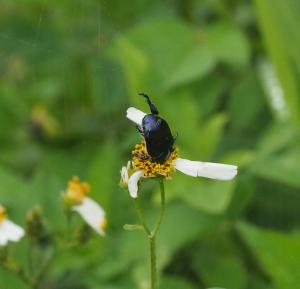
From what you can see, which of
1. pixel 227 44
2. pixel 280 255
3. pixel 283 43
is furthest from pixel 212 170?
pixel 227 44

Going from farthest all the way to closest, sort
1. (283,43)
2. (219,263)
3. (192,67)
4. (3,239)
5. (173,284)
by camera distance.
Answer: (192,67)
(283,43)
(219,263)
(173,284)
(3,239)

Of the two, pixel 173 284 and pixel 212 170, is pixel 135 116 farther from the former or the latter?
pixel 173 284

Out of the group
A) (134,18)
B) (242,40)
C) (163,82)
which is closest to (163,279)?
(163,82)

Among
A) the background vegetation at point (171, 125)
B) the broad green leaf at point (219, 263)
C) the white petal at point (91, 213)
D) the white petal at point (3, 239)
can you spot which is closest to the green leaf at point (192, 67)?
the background vegetation at point (171, 125)

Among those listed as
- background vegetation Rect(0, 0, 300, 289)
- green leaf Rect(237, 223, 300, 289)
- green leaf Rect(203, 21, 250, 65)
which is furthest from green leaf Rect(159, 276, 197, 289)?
green leaf Rect(203, 21, 250, 65)

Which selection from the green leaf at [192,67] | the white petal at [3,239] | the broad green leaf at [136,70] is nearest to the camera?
the white petal at [3,239]

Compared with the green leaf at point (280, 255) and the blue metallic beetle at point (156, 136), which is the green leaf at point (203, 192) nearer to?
the green leaf at point (280, 255)
